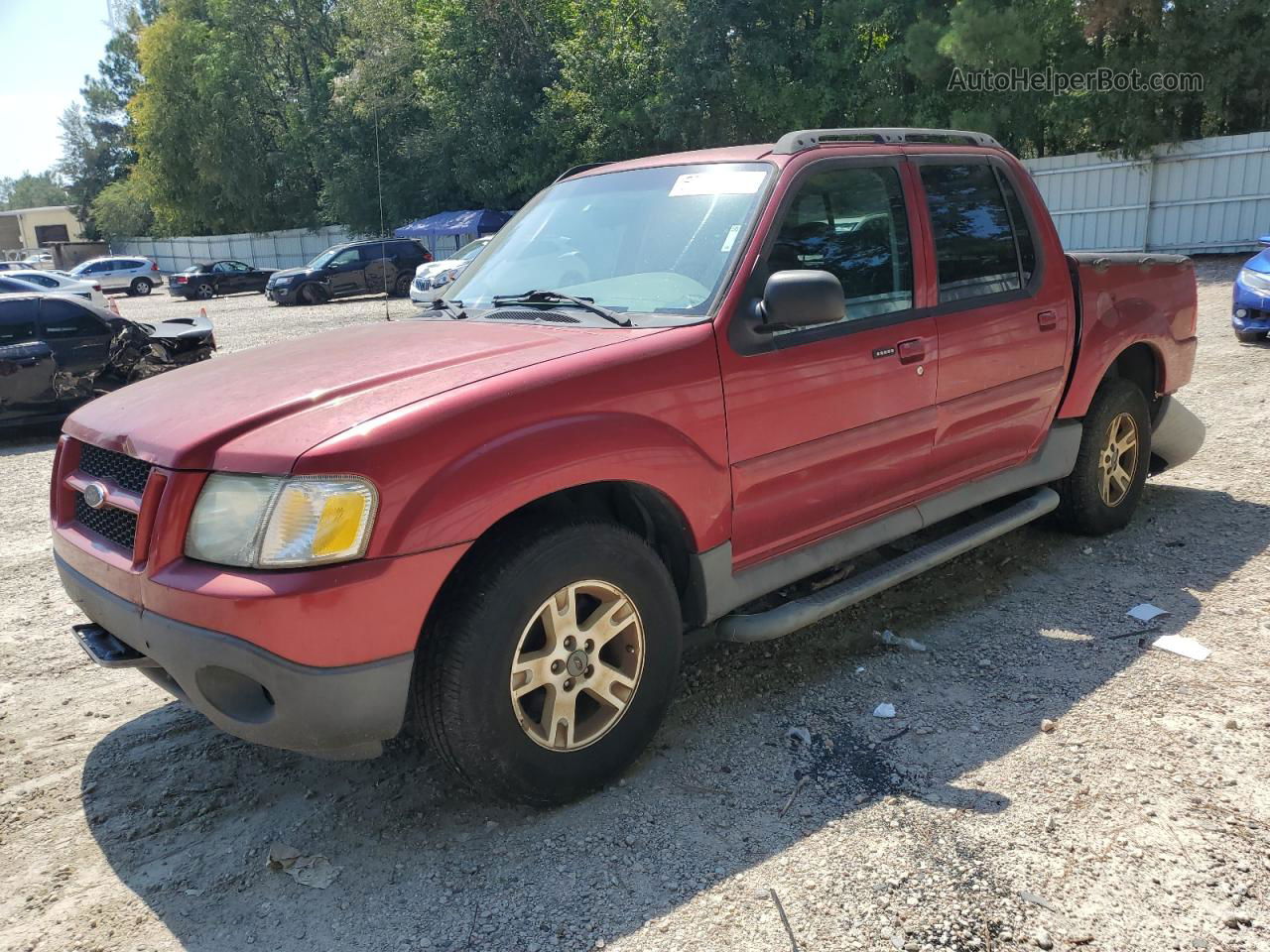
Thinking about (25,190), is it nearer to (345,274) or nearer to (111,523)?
(345,274)

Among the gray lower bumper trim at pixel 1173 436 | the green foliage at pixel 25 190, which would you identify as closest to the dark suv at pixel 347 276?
the gray lower bumper trim at pixel 1173 436

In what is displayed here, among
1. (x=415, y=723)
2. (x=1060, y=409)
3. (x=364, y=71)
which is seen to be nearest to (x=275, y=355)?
(x=415, y=723)

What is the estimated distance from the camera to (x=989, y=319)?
4.27 m

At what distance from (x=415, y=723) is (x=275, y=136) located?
2127 inches

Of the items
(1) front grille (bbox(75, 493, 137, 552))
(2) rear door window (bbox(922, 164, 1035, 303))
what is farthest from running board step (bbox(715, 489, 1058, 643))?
(1) front grille (bbox(75, 493, 137, 552))

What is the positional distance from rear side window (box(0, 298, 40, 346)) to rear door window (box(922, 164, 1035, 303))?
32.0 feet

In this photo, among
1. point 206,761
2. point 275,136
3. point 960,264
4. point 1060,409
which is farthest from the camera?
point 275,136

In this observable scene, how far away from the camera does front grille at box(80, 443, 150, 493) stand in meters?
2.89

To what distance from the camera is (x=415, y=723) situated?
2.89m

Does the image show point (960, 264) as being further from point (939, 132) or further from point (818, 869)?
point (818, 869)

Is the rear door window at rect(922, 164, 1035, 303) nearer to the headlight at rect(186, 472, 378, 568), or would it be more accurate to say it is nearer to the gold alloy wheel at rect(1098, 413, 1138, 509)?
the gold alloy wheel at rect(1098, 413, 1138, 509)

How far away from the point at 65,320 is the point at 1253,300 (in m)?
12.5

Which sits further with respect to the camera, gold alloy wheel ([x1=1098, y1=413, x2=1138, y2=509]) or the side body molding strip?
gold alloy wheel ([x1=1098, y1=413, x2=1138, y2=509])

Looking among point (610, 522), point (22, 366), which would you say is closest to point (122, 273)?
point (22, 366)
